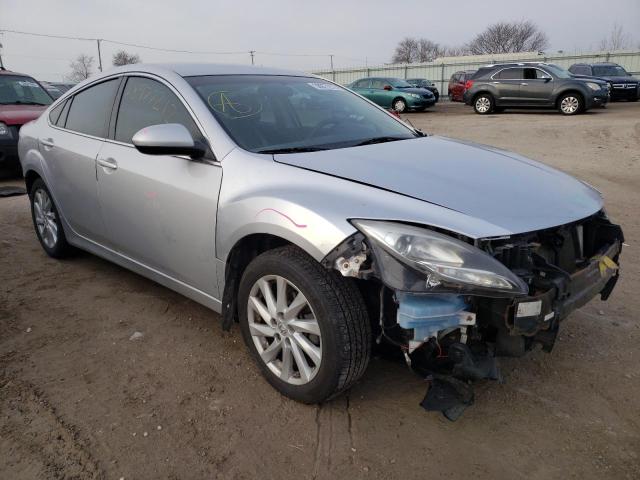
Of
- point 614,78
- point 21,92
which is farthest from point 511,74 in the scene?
point 21,92

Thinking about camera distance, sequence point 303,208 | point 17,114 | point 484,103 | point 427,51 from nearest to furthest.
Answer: point 303,208 < point 17,114 < point 484,103 < point 427,51

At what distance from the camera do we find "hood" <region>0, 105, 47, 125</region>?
326 inches

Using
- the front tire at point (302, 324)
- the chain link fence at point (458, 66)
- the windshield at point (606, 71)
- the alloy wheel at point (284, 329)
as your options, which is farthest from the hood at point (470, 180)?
the chain link fence at point (458, 66)

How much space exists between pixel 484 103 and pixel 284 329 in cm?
1724

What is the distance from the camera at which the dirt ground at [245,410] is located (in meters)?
2.18

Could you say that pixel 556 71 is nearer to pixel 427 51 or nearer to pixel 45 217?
pixel 45 217

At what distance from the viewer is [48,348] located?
3.13 metres

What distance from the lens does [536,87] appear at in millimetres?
16578

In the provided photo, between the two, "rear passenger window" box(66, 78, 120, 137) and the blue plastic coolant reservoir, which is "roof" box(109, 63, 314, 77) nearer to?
"rear passenger window" box(66, 78, 120, 137)

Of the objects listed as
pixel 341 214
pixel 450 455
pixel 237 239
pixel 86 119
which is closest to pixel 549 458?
pixel 450 455

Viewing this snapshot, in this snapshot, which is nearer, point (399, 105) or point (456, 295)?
point (456, 295)

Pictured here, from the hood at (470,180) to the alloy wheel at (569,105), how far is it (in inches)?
594

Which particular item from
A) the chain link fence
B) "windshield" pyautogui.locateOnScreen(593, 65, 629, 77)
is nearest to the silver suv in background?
"windshield" pyautogui.locateOnScreen(593, 65, 629, 77)

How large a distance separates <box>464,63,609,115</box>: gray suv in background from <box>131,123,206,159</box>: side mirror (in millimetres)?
16236
